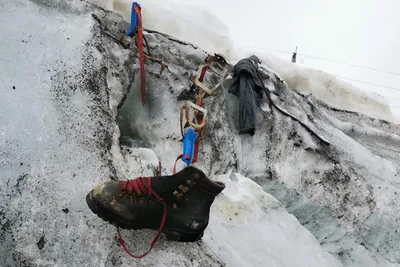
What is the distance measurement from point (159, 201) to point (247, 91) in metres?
2.18

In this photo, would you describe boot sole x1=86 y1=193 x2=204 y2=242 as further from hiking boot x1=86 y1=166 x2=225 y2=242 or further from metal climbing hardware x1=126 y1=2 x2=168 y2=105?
metal climbing hardware x1=126 y1=2 x2=168 y2=105

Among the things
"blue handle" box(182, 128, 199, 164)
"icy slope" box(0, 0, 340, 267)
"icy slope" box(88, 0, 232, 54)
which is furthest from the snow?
"icy slope" box(88, 0, 232, 54)

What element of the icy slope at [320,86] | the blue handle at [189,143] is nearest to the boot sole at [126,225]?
the blue handle at [189,143]

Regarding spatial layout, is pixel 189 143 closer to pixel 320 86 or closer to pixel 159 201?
pixel 159 201

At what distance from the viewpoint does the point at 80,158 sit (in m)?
2.72

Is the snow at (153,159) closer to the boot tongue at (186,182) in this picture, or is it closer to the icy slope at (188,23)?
the boot tongue at (186,182)

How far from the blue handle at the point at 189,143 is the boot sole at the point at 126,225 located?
640mm

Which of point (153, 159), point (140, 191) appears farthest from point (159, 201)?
point (153, 159)

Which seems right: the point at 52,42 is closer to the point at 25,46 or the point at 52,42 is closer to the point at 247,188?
the point at 25,46

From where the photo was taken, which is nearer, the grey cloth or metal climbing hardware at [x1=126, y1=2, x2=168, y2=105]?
metal climbing hardware at [x1=126, y1=2, x2=168, y2=105]

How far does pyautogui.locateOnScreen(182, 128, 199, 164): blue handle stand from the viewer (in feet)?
9.57

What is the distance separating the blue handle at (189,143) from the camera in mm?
2918

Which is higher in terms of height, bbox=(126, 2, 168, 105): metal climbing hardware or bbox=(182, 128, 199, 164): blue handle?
bbox=(126, 2, 168, 105): metal climbing hardware

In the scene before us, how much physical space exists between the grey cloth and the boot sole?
70.3 inches
